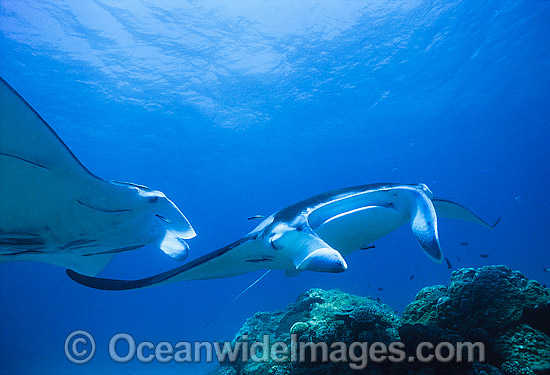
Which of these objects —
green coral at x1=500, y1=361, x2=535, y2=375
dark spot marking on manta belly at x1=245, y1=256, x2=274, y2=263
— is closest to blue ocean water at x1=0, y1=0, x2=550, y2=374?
dark spot marking on manta belly at x1=245, y1=256, x2=274, y2=263

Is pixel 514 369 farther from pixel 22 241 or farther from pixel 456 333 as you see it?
pixel 22 241

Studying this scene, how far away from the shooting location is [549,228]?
156ft

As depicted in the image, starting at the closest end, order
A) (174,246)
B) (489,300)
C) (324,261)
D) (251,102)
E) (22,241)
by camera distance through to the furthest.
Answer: (324,261)
(22,241)
(489,300)
(174,246)
(251,102)

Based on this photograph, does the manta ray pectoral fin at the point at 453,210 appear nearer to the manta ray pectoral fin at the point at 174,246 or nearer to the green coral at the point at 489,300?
the green coral at the point at 489,300

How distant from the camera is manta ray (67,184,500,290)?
205 centimetres

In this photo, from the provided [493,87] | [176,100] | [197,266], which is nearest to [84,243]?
[197,266]

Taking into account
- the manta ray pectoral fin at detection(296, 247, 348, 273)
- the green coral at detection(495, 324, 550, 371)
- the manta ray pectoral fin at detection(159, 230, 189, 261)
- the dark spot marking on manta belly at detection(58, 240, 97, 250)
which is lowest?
the green coral at detection(495, 324, 550, 371)

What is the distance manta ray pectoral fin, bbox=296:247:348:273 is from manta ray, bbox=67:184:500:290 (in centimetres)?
16

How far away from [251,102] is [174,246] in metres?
19.4

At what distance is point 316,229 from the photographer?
2414mm

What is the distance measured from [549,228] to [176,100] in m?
63.5

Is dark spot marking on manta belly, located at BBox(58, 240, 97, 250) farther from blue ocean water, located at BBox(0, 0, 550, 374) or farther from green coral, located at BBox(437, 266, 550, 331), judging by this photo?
green coral, located at BBox(437, 266, 550, 331)

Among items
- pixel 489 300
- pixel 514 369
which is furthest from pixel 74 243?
pixel 489 300

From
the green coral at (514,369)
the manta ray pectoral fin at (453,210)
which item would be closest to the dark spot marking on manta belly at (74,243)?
the manta ray pectoral fin at (453,210)
